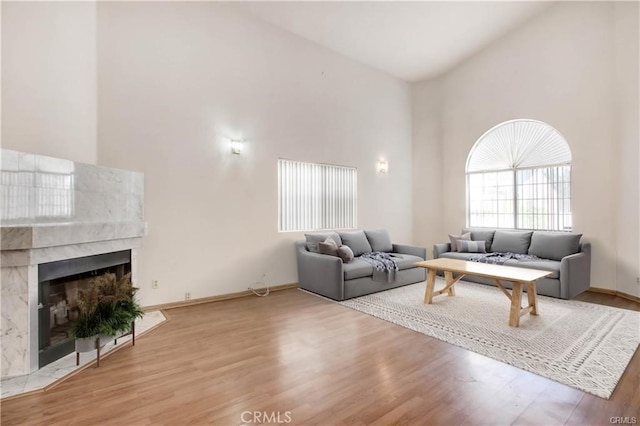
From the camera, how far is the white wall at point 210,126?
3795 millimetres

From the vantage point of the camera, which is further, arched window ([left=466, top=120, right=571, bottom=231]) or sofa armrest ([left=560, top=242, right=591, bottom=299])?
arched window ([left=466, top=120, right=571, bottom=231])

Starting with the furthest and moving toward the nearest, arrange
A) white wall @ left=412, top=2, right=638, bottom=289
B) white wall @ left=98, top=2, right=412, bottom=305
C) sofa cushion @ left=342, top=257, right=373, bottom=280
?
white wall @ left=412, top=2, right=638, bottom=289 → sofa cushion @ left=342, top=257, right=373, bottom=280 → white wall @ left=98, top=2, right=412, bottom=305

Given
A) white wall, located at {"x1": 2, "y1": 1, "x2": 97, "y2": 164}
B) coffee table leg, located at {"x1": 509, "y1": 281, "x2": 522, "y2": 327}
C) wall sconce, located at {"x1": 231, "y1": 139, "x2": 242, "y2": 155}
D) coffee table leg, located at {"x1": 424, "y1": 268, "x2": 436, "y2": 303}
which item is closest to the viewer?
white wall, located at {"x1": 2, "y1": 1, "x2": 97, "y2": 164}

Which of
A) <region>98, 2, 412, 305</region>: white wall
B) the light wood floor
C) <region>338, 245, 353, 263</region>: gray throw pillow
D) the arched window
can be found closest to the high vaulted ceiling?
<region>98, 2, 412, 305</region>: white wall

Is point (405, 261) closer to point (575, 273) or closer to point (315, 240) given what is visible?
point (315, 240)

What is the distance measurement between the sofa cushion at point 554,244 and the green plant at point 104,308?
5.60 m

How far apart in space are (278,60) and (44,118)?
10.6ft

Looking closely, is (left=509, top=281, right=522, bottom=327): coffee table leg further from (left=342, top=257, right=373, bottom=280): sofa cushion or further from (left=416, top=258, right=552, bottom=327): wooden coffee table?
(left=342, top=257, right=373, bottom=280): sofa cushion

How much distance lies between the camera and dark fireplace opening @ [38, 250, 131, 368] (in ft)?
8.32

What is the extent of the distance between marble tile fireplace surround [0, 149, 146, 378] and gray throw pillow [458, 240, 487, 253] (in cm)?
500

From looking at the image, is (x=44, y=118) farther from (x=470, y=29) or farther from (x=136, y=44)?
(x=470, y=29)

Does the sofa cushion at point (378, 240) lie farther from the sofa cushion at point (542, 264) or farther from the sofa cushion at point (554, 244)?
the sofa cushion at point (554, 244)
